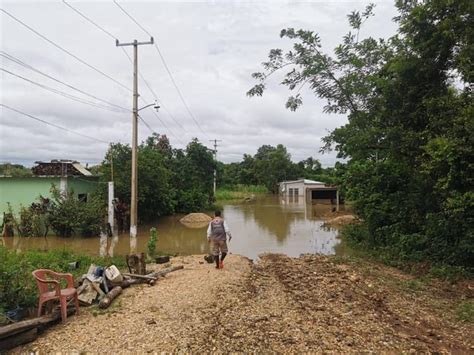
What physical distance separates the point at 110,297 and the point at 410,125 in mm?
9304

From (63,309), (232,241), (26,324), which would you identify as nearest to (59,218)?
(232,241)

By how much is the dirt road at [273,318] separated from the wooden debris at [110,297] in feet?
0.48

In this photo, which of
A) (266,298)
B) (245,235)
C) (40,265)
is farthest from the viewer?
(245,235)

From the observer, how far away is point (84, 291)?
21.5ft

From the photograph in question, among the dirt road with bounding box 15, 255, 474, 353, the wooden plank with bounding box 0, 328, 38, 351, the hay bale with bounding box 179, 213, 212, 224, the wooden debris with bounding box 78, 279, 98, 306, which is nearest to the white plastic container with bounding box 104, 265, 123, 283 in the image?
the dirt road with bounding box 15, 255, 474, 353

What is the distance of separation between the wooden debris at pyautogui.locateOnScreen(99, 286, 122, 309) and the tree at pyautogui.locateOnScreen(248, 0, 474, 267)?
24.4 feet

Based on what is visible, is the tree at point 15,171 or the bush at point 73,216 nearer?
the bush at point 73,216

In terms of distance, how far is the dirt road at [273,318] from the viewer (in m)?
4.97

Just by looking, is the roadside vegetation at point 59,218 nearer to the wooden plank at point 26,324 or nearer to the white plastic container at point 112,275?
the white plastic container at point 112,275

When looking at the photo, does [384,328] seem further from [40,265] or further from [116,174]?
[116,174]

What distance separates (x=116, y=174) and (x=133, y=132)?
7.32 meters

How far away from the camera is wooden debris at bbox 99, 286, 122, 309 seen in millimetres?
6262

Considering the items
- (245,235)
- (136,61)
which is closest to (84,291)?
(136,61)

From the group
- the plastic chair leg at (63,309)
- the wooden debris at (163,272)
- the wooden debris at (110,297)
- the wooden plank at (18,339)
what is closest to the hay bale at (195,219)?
the wooden debris at (163,272)
